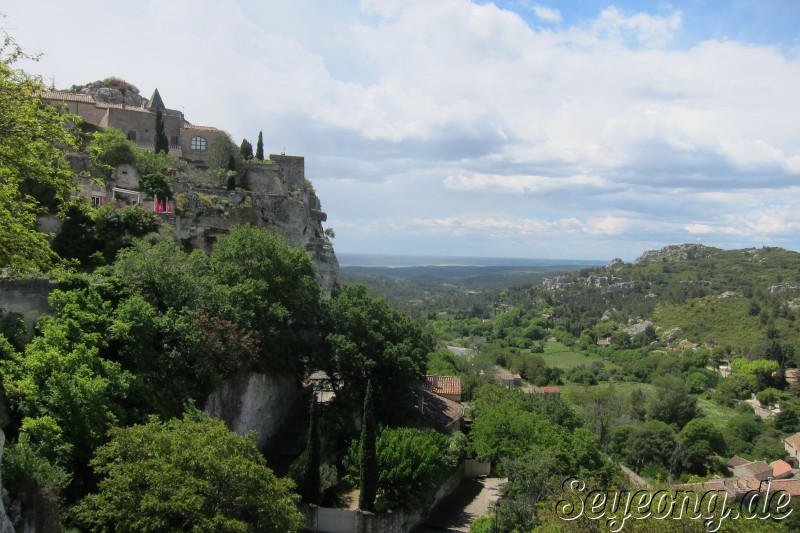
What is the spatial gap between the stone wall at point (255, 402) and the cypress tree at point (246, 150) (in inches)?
863

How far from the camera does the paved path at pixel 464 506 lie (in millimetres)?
23984

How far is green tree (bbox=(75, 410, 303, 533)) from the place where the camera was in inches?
506

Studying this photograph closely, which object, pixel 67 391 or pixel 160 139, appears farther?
pixel 160 139

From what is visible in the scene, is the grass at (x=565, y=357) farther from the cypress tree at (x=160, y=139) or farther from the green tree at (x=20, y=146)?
the green tree at (x=20, y=146)

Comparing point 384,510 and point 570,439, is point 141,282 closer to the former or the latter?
point 384,510

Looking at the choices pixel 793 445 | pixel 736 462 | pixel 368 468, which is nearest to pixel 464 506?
pixel 368 468

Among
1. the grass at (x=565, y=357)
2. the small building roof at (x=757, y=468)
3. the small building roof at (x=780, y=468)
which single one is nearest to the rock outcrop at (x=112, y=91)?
the small building roof at (x=757, y=468)

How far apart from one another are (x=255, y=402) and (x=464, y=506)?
33.9 ft

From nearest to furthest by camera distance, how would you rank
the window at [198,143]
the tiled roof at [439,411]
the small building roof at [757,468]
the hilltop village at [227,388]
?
the hilltop village at [227,388] < the tiled roof at [439,411] < the window at [198,143] < the small building roof at [757,468]

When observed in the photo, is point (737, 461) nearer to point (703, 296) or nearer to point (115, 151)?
point (115, 151)

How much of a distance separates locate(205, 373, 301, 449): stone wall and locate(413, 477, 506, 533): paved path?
24.5 ft

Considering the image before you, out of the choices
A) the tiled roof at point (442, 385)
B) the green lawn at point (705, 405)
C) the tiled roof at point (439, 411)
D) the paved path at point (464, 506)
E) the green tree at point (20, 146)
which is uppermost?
the green tree at point (20, 146)

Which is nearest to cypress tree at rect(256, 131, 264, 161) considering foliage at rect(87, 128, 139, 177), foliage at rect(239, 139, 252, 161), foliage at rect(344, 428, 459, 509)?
foliage at rect(239, 139, 252, 161)

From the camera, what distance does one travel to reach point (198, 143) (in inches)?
1724
